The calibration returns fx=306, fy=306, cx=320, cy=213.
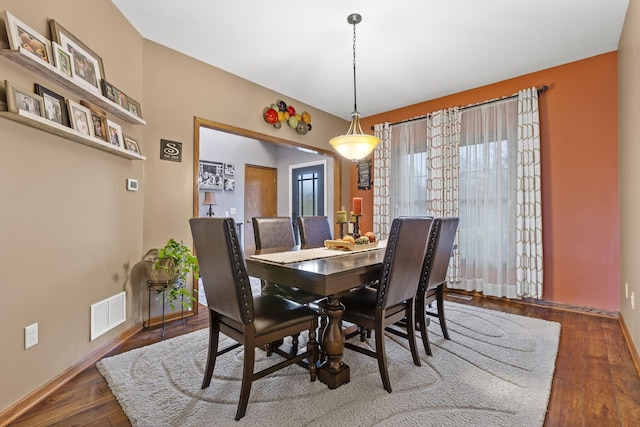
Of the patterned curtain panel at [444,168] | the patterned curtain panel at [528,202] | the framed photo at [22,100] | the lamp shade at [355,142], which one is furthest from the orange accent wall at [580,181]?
the framed photo at [22,100]

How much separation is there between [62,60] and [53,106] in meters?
0.30

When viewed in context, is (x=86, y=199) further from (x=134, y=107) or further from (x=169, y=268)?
(x=134, y=107)

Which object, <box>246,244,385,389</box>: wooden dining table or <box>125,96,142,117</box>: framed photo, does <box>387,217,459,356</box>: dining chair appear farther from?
<box>125,96,142,117</box>: framed photo

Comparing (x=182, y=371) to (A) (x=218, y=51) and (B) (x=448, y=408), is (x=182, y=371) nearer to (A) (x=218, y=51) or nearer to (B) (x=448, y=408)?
(B) (x=448, y=408)

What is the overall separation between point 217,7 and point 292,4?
1.95 ft

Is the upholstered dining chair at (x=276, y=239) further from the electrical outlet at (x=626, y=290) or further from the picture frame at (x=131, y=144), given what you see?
the electrical outlet at (x=626, y=290)

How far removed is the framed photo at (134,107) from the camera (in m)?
2.50

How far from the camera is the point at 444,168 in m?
4.02

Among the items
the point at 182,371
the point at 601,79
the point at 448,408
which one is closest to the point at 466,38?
the point at 601,79

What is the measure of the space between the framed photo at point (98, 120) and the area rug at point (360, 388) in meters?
1.56

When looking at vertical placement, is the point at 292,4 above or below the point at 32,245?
above

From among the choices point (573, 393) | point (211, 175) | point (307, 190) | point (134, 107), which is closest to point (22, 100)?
point (134, 107)

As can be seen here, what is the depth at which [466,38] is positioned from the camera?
281 centimetres

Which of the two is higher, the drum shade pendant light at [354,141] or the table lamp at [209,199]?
the drum shade pendant light at [354,141]
